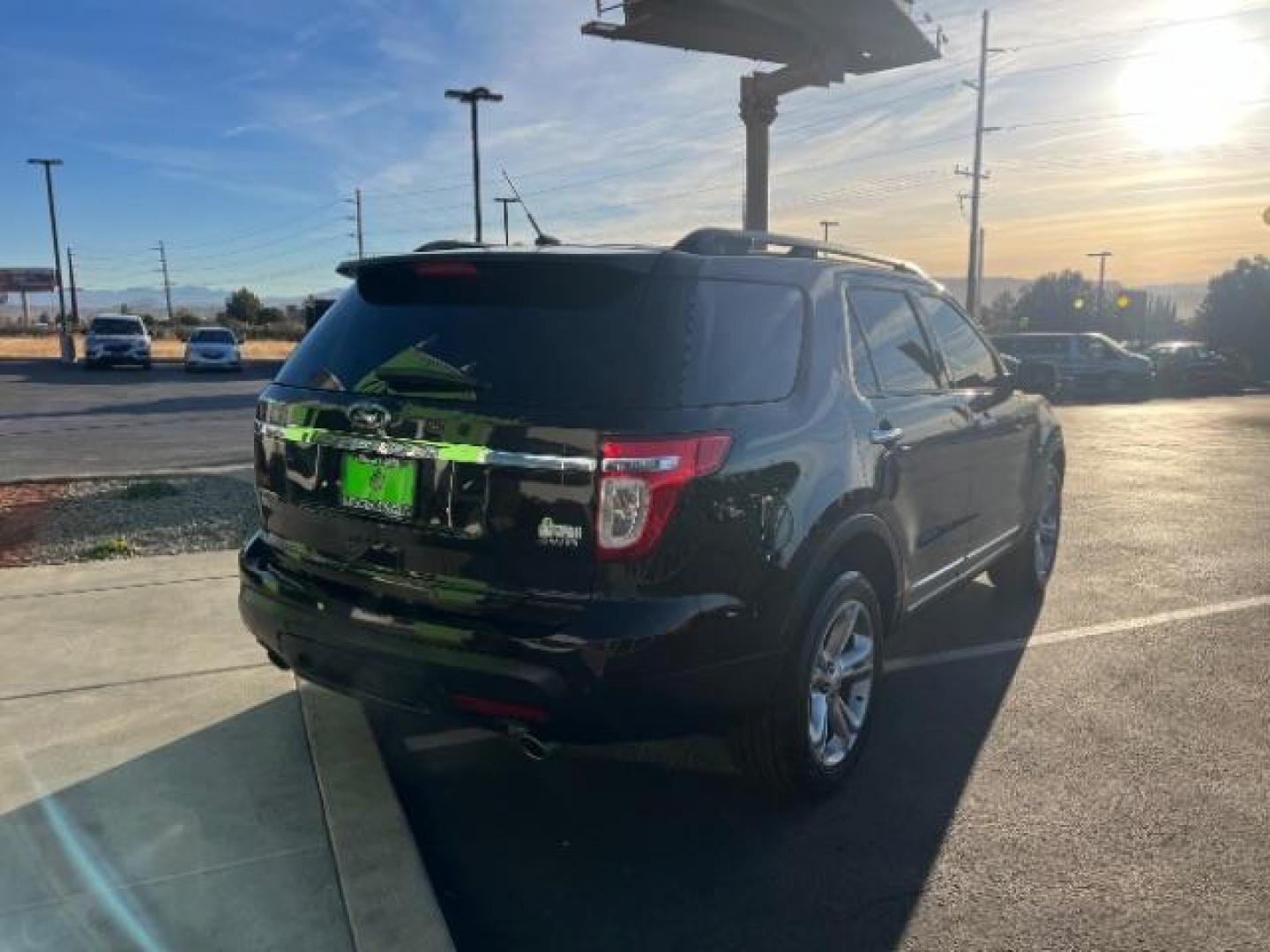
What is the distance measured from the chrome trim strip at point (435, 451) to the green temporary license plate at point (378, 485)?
1.3 inches

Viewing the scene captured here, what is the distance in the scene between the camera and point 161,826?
3.25 meters

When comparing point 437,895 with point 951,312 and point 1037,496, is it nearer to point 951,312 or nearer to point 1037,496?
point 951,312

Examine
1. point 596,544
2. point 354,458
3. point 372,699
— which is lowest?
point 372,699

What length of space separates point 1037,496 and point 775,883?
140 inches

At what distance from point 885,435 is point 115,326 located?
116 feet

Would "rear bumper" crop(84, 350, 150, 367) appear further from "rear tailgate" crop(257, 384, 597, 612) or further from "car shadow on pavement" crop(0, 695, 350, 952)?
"rear tailgate" crop(257, 384, 597, 612)

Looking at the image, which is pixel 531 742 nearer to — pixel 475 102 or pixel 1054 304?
pixel 475 102

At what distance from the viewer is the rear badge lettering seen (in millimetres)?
2801

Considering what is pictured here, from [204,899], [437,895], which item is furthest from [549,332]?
[204,899]

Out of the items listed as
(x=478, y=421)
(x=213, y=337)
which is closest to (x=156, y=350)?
(x=213, y=337)

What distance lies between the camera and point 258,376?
106 feet

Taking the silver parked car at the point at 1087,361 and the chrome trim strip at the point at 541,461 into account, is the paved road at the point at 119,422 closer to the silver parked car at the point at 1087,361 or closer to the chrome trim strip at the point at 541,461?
the chrome trim strip at the point at 541,461

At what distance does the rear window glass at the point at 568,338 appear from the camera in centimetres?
290

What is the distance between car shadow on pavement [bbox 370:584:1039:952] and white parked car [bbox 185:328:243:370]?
30.8 m
